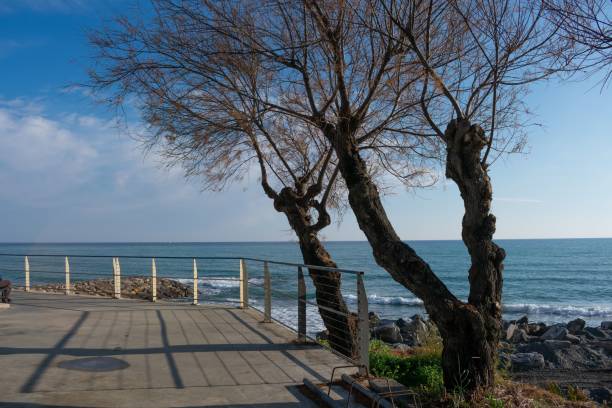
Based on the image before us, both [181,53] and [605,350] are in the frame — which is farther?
[605,350]

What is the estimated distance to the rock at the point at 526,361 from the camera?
1582 centimetres

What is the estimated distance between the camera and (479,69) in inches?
304

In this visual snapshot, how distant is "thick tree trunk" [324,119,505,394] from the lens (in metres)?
6.14

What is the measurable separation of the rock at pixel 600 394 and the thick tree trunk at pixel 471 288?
6.79 metres

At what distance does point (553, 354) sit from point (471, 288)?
12605mm

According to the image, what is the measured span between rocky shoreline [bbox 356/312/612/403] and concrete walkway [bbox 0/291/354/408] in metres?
4.36

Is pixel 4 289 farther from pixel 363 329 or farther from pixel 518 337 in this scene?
pixel 518 337

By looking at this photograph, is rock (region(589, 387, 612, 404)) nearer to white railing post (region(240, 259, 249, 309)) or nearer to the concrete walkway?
the concrete walkway

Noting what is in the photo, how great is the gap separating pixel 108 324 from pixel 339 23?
616 cm

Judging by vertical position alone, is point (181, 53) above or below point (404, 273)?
above

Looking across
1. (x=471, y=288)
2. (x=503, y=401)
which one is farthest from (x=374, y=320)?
(x=503, y=401)

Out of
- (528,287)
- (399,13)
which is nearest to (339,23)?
(399,13)

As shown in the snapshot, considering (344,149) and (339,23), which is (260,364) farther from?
(339,23)

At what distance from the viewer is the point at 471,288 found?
6406mm
